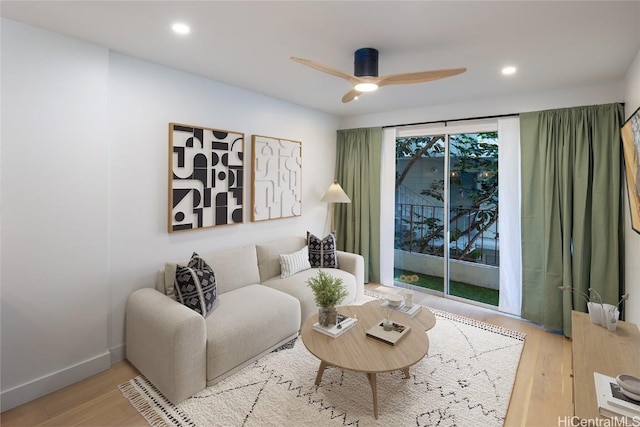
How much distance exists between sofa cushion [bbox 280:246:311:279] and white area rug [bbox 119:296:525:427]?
96 cm

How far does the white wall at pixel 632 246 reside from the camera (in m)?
2.38

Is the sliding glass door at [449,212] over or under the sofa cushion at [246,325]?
over

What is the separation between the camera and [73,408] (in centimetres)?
215

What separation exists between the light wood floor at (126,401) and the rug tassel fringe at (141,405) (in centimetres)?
3

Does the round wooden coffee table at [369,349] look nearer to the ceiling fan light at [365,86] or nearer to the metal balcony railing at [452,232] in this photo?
the ceiling fan light at [365,86]

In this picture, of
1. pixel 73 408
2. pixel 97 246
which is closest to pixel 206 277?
pixel 97 246

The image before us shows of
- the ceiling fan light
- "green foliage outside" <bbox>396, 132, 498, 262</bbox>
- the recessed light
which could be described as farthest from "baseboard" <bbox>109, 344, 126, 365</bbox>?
"green foliage outside" <bbox>396, 132, 498, 262</bbox>

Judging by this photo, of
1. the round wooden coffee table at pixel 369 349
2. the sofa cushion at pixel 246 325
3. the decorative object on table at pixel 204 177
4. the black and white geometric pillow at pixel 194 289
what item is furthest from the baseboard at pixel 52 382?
the round wooden coffee table at pixel 369 349

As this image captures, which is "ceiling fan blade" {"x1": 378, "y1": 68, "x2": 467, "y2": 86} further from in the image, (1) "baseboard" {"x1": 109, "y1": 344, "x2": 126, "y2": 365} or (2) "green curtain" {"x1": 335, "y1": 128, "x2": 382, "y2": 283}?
(1) "baseboard" {"x1": 109, "y1": 344, "x2": 126, "y2": 365}

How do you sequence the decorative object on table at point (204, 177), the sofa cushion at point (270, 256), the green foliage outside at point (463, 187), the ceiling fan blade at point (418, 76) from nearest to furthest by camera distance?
1. the ceiling fan blade at point (418, 76)
2. the decorative object on table at point (204, 177)
3. the sofa cushion at point (270, 256)
4. the green foliage outside at point (463, 187)

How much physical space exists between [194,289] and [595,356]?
266 centimetres

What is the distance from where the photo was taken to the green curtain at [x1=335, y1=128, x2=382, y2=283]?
4672 millimetres

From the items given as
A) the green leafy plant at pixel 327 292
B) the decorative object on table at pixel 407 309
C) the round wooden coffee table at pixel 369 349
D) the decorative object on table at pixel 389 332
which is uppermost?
the green leafy plant at pixel 327 292

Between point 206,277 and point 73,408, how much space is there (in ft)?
3.86
